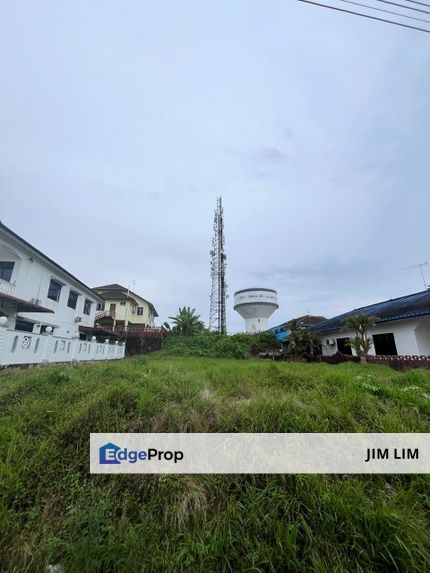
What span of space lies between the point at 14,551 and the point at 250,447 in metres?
1.87

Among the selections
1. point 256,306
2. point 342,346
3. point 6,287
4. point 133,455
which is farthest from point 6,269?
point 256,306

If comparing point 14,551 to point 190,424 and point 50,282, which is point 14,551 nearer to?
point 190,424

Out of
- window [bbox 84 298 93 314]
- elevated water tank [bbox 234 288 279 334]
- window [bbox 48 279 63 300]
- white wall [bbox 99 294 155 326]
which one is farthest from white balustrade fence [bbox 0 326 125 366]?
elevated water tank [bbox 234 288 279 334]

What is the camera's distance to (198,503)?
6.18 feet

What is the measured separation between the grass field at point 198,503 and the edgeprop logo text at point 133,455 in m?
0.15

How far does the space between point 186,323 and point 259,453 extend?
19.4m

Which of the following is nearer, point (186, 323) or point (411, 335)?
point (411, 335)

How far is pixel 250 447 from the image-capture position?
2.36 metres

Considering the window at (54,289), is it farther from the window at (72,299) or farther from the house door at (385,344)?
the house door at (385,344)

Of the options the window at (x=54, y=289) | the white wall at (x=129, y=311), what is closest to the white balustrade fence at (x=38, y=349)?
the window at (x=54, y=289)

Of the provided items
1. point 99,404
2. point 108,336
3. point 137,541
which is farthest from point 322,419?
point 108,336

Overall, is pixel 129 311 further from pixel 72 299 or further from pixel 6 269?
pixel 6 269

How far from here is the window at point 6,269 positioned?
425 inches

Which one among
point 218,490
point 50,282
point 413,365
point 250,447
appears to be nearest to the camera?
point 218,490
